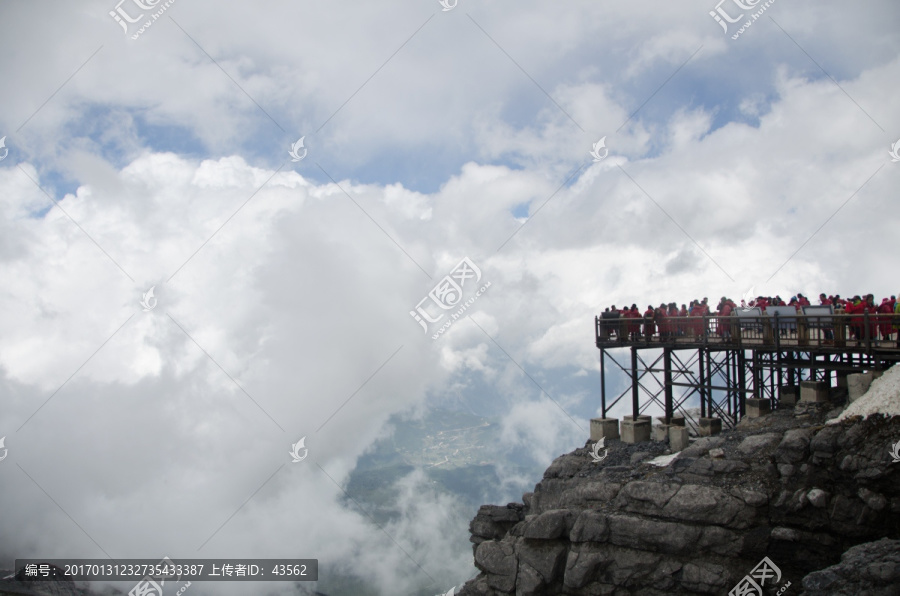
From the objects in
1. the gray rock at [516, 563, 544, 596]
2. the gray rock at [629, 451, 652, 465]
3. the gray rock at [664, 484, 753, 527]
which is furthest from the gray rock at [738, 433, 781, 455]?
the gray rock at [516, 563, 544, 596]

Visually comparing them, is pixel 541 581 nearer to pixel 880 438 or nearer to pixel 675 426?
pixel 675 426

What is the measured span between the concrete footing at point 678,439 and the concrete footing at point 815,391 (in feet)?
16.4

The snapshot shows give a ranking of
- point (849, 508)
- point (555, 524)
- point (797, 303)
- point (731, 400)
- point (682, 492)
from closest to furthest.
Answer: point (849, 508), point (682, 492), point (555, 524), point (797, 303), point (731, 400)

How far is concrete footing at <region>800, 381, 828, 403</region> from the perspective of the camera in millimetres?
22031

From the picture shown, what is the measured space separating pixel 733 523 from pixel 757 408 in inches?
321

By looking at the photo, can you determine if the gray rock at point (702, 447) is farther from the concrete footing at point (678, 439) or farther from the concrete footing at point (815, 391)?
the concrete footing at point (815, 391)

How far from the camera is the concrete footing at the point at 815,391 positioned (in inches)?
867

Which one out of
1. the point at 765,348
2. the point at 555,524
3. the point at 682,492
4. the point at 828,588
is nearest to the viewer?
the point at 828,588

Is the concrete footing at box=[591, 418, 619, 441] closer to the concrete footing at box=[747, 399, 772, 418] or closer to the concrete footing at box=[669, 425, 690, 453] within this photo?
the concrete footing at box=[669, 425, 690, 453]

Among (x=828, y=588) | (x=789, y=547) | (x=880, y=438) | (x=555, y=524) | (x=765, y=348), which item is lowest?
(x=828, y=588)

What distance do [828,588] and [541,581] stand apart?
914cm

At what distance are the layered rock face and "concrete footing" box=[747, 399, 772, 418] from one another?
2082mm

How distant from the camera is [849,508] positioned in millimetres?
16922

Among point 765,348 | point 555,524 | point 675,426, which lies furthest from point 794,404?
point 555,524
